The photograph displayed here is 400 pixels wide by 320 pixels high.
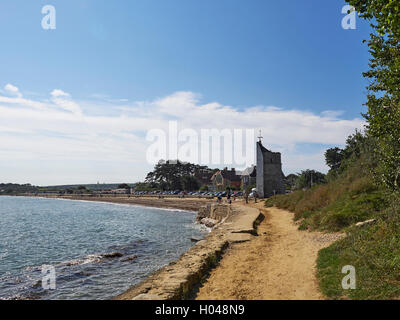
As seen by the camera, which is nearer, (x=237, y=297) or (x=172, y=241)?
(x=237, y=297)

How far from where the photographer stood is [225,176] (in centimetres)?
7850

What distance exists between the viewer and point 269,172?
41094mm

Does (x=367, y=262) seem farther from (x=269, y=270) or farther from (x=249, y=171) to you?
(x=249, y=171)

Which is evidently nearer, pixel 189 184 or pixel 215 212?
pixel 215 212

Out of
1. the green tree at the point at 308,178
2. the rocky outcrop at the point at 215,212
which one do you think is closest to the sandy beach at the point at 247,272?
the rocky outcrop at the point at 215,212

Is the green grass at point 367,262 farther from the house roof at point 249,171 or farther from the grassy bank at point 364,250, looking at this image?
the house roof at point 249,171

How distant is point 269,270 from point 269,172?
3360cm

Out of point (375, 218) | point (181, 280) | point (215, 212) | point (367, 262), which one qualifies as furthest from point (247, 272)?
point (215, 212)

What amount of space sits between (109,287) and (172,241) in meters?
9.18

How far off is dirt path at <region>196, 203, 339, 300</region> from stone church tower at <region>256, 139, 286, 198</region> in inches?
1088

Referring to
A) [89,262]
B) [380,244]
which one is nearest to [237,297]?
[380,244]

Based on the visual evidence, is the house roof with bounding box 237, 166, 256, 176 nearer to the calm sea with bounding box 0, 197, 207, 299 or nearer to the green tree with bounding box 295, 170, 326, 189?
the green tree with bounding box 295, 170, 326, 189

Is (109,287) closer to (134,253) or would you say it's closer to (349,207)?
(134,253)

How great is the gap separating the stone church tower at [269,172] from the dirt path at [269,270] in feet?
90.6
